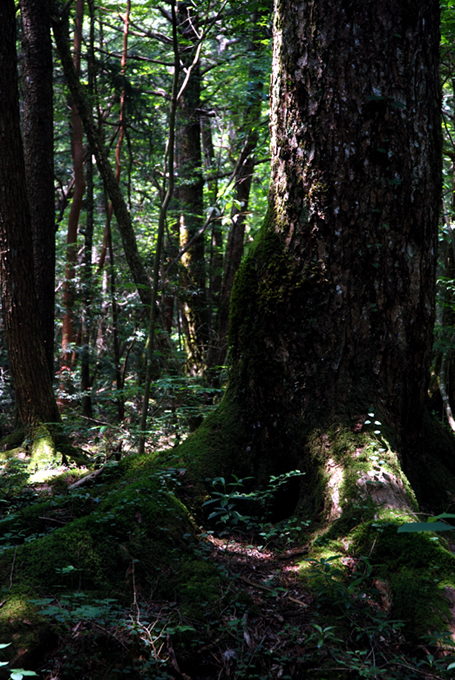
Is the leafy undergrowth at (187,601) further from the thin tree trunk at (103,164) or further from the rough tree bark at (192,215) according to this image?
the rough tree bark at (192,215)

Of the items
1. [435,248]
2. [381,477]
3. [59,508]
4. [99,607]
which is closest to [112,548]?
[99,607]

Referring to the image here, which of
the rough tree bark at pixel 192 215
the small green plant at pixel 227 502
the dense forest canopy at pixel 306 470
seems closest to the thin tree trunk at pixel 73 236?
the rough tree bark at pixel 192 215

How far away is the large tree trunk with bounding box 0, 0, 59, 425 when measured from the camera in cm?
550

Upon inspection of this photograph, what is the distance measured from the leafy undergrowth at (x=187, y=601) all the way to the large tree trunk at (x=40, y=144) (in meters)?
4.82

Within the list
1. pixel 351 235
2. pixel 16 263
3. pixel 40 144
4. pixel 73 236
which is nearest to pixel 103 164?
pixel 40 144

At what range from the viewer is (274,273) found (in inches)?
134

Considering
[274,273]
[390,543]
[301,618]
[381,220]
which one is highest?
[381,220]

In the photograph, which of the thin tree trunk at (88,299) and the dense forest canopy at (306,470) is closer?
the dense forest canopy at (306,470)

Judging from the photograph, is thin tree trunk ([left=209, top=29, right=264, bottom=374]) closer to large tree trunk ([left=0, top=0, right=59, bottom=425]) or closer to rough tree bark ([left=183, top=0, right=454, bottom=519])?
large tree trunk ([left=0, top=0, right=59, bottom=425])

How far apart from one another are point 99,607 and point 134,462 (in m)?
1.73

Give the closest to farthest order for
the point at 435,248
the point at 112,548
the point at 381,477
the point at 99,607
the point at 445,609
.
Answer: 1. the point at 99,607
2. the point at 445,609
3. the point at 112,548
4. the point at 381,477
5. the point at 435,248

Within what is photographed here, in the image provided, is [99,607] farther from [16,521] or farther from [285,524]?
[285,524]

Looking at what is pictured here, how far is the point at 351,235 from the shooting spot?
315cm

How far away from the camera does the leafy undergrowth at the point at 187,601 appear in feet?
5.82
